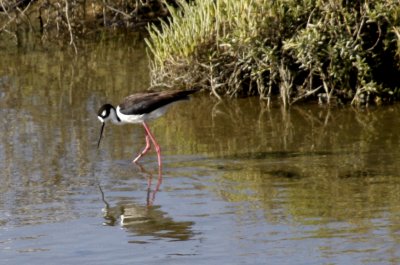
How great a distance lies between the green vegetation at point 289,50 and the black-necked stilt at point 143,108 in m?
1.56

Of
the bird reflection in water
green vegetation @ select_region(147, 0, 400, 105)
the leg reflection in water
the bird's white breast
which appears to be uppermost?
green vegetation @ select_region(147, 0, 400, 105)

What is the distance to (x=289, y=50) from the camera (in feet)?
38.0

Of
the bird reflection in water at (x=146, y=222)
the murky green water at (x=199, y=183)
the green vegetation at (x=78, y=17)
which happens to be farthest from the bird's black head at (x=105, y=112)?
the green vegetation at (x=78, y=17)

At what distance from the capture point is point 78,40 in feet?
53.7

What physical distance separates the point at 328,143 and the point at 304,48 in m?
1.22

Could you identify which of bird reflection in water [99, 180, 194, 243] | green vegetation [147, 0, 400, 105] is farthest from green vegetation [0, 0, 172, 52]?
bird reflection in water [99, 180, 194, 243]

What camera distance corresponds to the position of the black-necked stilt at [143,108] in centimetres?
1021

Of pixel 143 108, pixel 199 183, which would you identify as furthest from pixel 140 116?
pixel 199 183

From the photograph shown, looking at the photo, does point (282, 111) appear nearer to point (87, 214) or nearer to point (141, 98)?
point (141, 98)

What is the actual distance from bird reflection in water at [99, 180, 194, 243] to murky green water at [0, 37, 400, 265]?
0.7 inches

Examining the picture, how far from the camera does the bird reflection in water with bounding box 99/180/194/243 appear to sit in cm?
769

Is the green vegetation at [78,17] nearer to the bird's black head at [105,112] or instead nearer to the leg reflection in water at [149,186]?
the bird's black head at [105,112]

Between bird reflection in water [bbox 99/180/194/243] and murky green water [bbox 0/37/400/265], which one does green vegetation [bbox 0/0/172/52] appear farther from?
bird reflection in water [bbox 99/180/194/243]

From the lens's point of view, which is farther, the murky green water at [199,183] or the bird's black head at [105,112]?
the bird's black head at [105,112]
